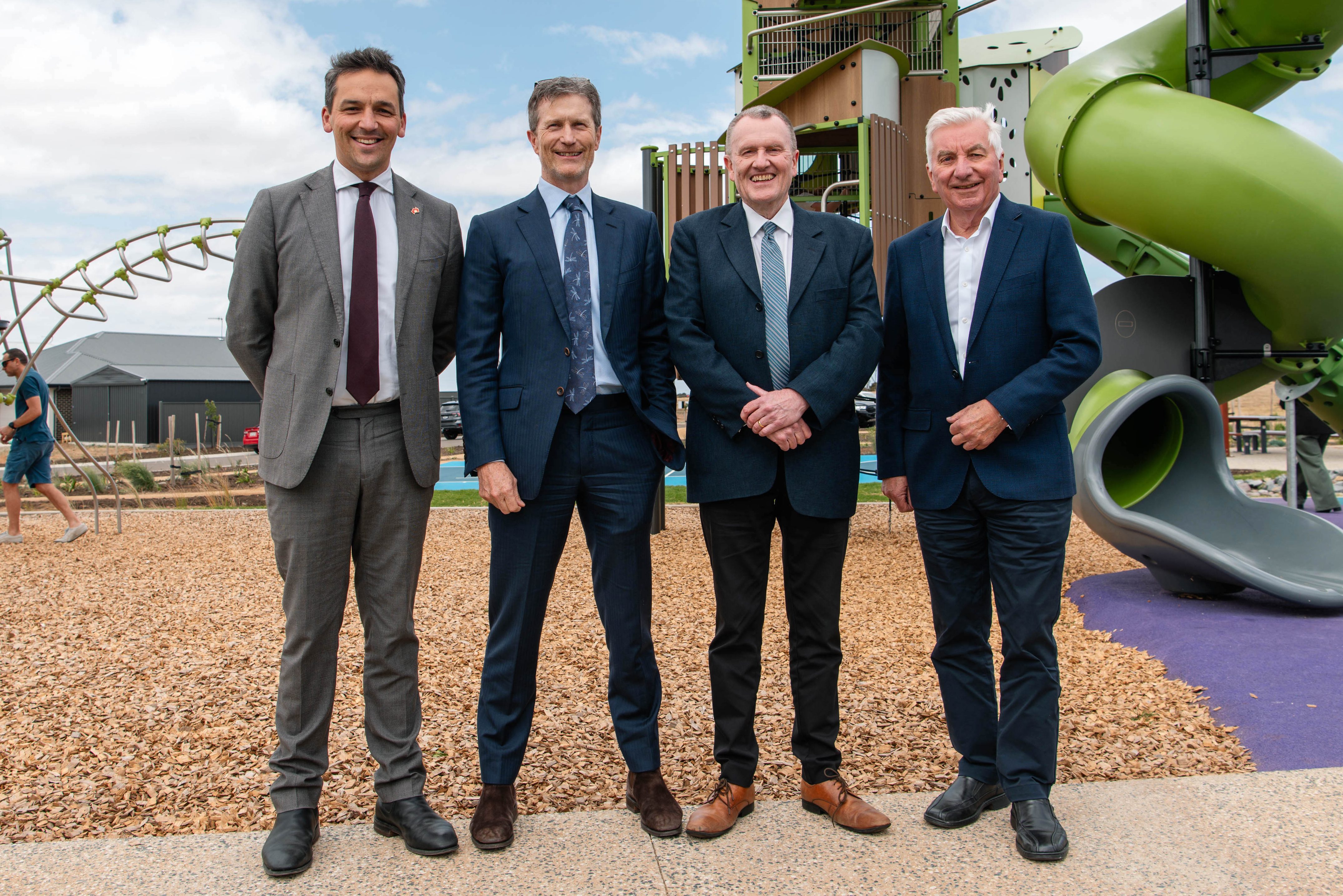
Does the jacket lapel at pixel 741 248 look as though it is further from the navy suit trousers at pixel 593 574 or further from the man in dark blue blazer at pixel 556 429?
the navy suit trousers at pixel 593 574

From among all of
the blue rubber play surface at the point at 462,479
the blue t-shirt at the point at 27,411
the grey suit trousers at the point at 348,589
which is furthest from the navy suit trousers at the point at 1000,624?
the blue rubber play surface at the point at 462,479

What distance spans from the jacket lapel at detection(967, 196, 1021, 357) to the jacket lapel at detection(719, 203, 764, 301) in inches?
25.1

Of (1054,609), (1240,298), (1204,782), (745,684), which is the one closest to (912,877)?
(745,684)

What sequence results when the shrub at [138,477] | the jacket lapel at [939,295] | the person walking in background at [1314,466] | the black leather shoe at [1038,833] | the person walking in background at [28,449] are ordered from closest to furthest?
the black leather shoe at [1038,833]
the jacket lapel at [939,295]
the person walking in background at [28,449]
the person walking in background at [1314,466]
the shrub at [138,477]

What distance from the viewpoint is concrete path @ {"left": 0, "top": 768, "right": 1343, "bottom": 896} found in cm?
229

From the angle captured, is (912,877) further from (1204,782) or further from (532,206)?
(532,206)

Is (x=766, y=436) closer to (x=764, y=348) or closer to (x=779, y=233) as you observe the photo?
(x=764, y=348)

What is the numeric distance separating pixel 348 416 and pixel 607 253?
88cm

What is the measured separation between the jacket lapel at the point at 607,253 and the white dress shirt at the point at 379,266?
1.92ft

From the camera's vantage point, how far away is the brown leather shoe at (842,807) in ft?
8.36

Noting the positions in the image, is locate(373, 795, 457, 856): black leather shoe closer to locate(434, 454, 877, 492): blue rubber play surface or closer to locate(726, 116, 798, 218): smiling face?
locate(726, 116, 798, 218): smiling face

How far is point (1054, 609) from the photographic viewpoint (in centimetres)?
263

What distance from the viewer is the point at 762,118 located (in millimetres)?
2625

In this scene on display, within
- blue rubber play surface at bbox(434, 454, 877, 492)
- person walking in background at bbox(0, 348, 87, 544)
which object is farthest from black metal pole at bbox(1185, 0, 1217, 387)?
person walking in background at bbox(0, 348, 87, 544)
